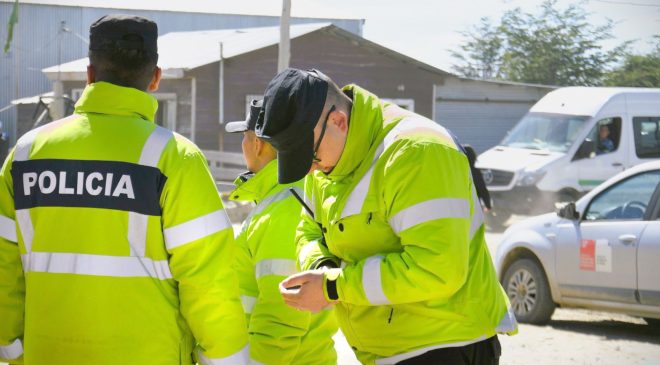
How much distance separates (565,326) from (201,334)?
7.22 m

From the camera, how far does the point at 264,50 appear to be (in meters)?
27.9

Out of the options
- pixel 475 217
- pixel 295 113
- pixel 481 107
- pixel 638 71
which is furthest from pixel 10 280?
pixel 481 107

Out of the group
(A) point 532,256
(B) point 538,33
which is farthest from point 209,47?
(A) point 532,256

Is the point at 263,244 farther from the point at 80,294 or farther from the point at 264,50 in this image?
the point at 264,50

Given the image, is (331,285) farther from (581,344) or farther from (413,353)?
(581,344)

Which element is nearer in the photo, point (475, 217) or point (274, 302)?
point (475, 217)

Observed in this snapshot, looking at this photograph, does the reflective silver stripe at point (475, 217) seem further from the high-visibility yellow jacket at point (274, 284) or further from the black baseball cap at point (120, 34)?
the black baseball cap at point (120, 34)

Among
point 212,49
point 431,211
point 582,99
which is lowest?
point 582,99

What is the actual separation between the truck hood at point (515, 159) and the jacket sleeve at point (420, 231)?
16.4 meters

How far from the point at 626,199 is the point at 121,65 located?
6.80 m

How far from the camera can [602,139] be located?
62.2 feet

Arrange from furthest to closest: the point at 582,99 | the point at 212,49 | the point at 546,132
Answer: the point at 212,49, the point at 546,132, the point at 582,99

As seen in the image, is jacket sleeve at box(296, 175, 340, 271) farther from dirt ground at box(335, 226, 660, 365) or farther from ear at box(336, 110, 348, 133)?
dirt ground at box(335, 226, 660, 365)

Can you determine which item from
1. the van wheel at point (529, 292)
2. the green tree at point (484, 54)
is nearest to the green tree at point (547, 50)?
the green tree at point (484, 54)
